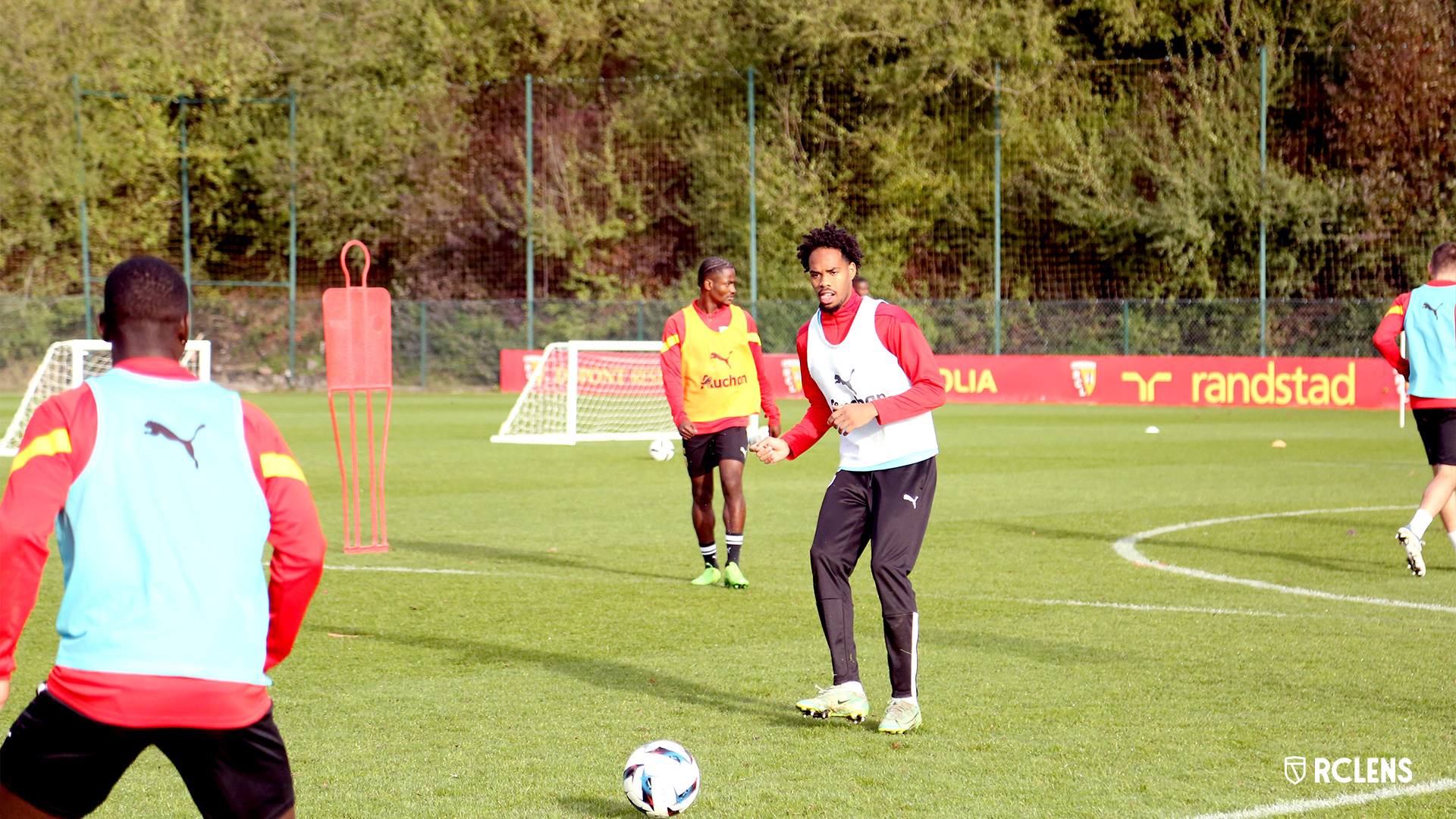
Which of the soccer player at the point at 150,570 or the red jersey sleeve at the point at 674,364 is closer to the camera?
the soccer player at the point at 150,570

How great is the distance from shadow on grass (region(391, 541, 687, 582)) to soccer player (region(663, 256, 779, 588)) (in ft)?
1.63

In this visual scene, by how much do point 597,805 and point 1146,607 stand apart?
4.63 m

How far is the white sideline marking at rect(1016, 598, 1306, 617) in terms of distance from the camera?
28.6 feet

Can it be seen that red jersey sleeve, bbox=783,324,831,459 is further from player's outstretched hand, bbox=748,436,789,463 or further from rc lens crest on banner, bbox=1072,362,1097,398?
rc lens crest on banner, bbox=1072,362,1097,398

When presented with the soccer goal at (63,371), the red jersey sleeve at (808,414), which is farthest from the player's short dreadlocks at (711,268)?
the soccer goal at (63,371)

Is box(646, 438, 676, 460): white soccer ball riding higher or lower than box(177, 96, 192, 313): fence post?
lower

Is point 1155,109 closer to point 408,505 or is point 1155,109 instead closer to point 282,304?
point 282,304

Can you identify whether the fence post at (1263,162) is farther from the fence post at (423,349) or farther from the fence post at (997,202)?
the fence post at (423,349)

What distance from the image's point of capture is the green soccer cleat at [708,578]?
10023 mm

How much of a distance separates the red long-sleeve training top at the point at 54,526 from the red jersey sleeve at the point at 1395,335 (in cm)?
815

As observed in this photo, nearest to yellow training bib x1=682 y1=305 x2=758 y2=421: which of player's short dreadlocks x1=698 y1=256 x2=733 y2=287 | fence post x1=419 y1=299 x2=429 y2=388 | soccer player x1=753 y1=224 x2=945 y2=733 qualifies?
player's short dreadlocks x1=698 y1=256 x2=733 y2=287

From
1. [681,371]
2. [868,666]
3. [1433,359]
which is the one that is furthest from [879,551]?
[1433,359]

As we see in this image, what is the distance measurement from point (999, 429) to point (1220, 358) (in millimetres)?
7692

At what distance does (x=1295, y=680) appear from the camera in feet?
22.7
